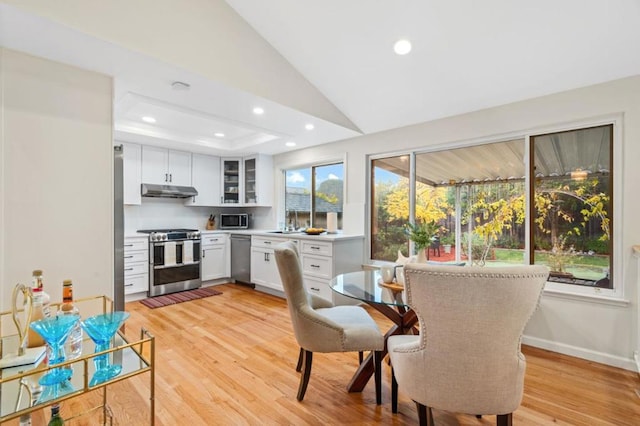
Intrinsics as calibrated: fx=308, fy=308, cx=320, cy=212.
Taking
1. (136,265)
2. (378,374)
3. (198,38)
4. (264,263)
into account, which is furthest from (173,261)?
(378,374)

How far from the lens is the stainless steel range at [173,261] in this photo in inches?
172

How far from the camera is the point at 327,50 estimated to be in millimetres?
2791

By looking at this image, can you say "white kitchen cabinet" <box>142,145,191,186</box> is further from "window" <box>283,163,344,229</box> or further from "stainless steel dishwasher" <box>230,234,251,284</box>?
"window" <box>283,163,344,229</box>

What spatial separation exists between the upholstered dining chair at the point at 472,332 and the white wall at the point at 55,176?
7.44 ft

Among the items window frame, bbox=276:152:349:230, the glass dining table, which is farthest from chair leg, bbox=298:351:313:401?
window frame, bbox=276:152:349:230

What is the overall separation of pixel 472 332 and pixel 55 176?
2.70 meters

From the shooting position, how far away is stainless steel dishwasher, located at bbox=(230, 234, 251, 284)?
195 inches

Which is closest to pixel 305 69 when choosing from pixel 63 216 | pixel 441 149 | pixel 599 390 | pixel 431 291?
pixel 441 149

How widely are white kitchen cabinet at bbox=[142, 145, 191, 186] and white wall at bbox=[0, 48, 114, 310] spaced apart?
248cm

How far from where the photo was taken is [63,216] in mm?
2156

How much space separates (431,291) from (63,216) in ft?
8.01

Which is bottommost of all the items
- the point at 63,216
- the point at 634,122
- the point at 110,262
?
the point at 110,262

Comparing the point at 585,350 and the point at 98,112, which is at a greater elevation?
the point at 98,112

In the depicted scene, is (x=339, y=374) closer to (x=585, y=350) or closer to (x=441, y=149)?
(x=585, y=350)
